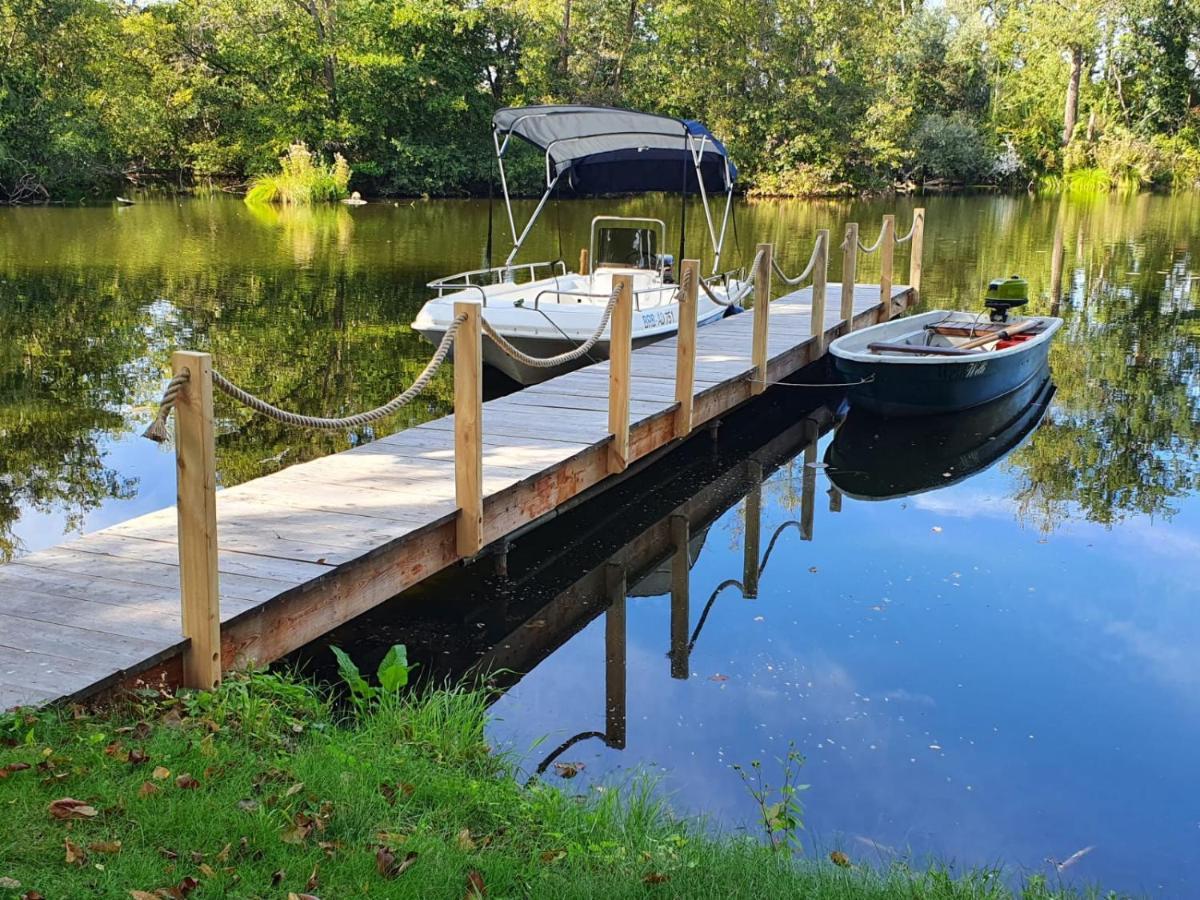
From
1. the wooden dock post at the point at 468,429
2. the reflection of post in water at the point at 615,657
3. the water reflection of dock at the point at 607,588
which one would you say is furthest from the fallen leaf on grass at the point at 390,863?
the wooden dock post at the point at 468,429

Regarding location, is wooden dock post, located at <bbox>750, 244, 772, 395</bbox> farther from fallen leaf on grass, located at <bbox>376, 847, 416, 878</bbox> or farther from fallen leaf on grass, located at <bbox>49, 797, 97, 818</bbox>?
fallen leaf on grass, located at <bbox>49, 797, 97, 818</bbox>

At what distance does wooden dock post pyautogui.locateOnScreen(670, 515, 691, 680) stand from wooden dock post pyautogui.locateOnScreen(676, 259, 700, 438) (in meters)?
0.83

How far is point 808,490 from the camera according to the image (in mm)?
9664

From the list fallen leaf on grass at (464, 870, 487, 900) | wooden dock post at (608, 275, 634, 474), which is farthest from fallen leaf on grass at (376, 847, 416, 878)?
wooden dock post at (608, 275, 634, 474)

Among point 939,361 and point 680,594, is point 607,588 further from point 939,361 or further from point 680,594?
point 939,361

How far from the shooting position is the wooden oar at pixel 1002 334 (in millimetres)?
12203

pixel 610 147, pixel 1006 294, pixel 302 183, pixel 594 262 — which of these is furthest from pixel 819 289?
pixel 302 183

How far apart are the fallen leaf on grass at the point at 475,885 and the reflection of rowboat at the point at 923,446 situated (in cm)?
664

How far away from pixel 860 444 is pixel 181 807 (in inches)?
340

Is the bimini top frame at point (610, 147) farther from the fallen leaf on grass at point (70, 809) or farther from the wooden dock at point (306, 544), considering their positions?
the fallen leaf on grass at point (70, 809)

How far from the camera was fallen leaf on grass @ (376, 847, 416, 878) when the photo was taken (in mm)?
3307

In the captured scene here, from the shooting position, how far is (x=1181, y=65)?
168ft

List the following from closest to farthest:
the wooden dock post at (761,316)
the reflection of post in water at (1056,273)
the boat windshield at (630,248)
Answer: the wooden dock post at (761,316)
the boat windshield at (630,248)
the reflection of post in water at (1056,273)

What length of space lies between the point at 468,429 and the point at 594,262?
808 cm
